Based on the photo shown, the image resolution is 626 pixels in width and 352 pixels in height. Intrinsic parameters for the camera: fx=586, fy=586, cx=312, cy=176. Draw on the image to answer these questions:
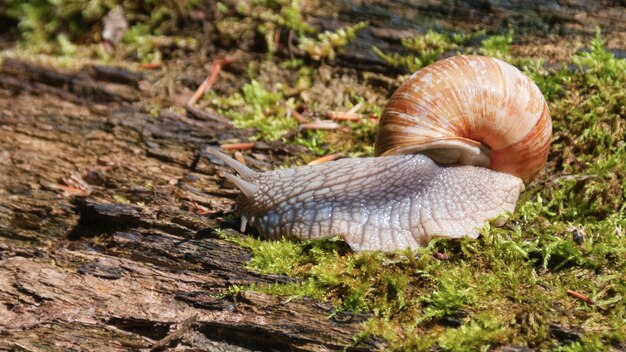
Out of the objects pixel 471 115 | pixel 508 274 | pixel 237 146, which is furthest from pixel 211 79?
pixel 508 274

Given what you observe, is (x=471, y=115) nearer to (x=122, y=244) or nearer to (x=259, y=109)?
(x=259, y=109)

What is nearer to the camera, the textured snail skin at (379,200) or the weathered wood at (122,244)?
the weathered wood at (122,244)

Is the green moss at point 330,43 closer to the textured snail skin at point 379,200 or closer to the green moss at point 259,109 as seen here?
the green moss at point 259,109

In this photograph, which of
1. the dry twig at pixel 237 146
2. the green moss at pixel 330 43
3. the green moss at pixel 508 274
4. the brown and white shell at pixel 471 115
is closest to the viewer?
the green moss at pixel 508 274

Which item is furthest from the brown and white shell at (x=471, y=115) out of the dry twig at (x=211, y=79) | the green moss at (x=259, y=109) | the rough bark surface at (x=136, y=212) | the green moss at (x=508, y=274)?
the dry twig at (x=211, y=79)

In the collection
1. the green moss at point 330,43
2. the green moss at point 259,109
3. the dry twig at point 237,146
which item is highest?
the green moss at point 330,43

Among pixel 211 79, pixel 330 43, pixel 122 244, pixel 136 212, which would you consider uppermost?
pixel 330 43

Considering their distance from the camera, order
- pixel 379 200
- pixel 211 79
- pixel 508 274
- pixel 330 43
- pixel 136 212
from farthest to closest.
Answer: pixel 211 79, pixel 330 43, pixel 136 212, pixel 379 200, pixel 508 274
